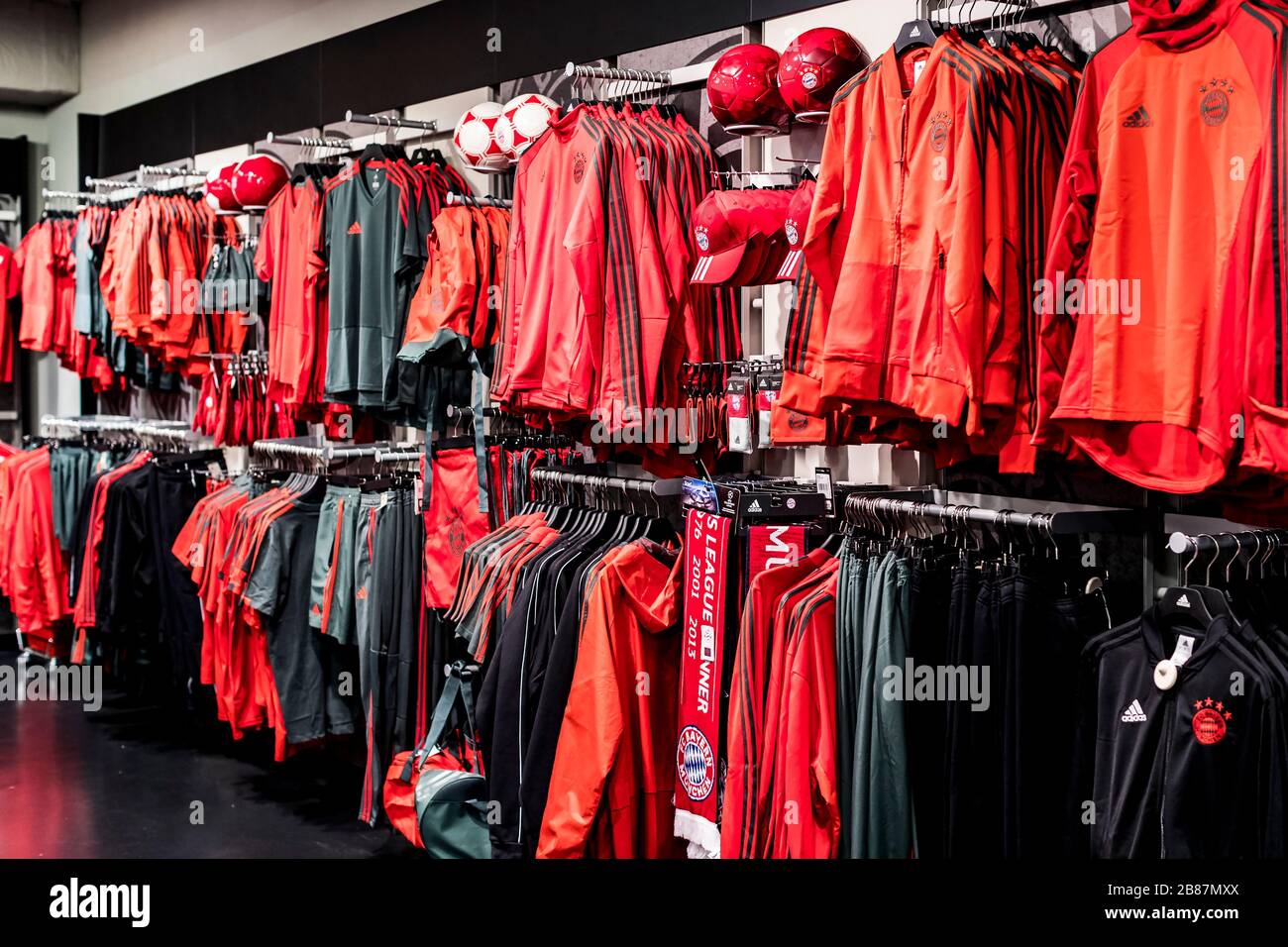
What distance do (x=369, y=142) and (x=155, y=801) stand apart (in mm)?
2673

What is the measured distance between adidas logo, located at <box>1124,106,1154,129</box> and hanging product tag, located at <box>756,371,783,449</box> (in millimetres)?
1128

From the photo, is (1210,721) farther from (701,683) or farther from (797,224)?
(797,224)

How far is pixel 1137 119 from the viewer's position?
7.93 feet

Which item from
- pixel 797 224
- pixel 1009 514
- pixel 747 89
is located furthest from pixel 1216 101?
pixel 747 89

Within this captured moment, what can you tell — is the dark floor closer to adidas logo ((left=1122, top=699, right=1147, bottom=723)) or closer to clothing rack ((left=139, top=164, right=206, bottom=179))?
clothing rack ((left=139, top=164, right=206, bottom=179))

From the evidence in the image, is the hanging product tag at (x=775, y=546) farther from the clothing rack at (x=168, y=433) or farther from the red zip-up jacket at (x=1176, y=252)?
the clothing rack at (x=168, y=433)

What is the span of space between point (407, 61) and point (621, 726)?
3.13 metres

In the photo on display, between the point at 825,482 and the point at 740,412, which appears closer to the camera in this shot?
the point at 825,482

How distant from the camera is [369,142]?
5.16 metres

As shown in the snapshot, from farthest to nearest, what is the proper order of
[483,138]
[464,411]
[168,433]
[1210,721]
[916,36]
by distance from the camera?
[168,433]
[464,411]
[483,138]
[916,36]
[1210,721]

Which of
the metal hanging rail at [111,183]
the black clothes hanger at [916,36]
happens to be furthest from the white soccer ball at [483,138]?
the metal hanging rail at [111,183]

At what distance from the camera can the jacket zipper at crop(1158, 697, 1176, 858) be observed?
230 cm
